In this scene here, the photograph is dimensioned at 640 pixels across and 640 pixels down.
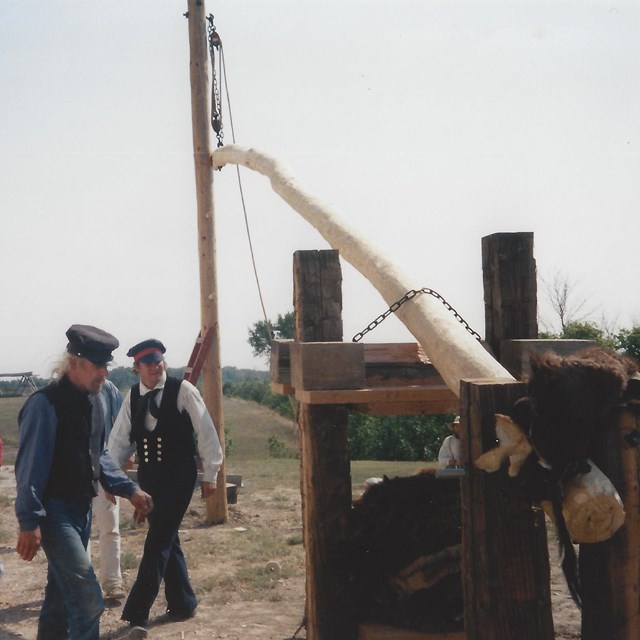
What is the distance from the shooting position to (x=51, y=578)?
4703mm

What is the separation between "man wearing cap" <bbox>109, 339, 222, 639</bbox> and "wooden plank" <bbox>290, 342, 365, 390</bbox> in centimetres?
248

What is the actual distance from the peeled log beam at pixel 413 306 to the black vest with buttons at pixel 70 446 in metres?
1.59

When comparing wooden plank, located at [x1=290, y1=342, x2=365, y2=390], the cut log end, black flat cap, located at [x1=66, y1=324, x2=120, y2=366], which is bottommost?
the cut log end

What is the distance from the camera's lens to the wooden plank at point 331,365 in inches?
131

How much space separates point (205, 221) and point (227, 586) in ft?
13.6

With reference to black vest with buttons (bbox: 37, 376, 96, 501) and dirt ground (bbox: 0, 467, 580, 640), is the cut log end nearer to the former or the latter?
black vest with buttons (bbox: 37, 376, 96, 501)

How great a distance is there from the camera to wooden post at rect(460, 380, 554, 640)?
226cm

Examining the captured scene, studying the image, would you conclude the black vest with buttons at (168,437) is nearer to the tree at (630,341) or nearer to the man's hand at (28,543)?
the man's hand at (28,543)

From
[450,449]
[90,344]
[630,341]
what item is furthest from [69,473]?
[630,341]

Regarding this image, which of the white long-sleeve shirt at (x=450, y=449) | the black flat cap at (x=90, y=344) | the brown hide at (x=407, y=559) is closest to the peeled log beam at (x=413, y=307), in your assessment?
the brown hide at (x=407, y=559)

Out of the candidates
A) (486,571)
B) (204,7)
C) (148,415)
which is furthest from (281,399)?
(486,571)

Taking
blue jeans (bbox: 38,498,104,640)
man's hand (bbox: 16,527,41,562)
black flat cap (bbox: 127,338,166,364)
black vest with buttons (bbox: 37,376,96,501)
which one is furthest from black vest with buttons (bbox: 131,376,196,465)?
man's hand (bbox: 16,527,41,562)

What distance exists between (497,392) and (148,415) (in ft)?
12.7

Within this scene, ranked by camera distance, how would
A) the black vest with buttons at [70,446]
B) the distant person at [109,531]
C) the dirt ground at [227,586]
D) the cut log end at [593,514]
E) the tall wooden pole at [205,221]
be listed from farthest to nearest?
the tall wooden pole at [205,221] < the distant person at [109,531] < the dirt ground at [227,586] < the black vest with buttons at [70,446] < the cut log end at [593,514]
